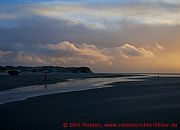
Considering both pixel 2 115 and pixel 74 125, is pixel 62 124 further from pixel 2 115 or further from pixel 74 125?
pixel 2 115

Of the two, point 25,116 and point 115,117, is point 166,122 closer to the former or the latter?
point 115,117

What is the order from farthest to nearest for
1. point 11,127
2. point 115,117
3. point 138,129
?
point 115,117 → point 11,127 → point 138,129

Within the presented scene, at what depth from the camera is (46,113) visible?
1611cm

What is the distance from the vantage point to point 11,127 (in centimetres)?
1256

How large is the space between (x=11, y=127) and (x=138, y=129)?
16.0 ft

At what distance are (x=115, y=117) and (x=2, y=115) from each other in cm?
549

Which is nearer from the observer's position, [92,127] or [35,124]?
[92,127]

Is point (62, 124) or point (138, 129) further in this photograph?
point (62, 124)

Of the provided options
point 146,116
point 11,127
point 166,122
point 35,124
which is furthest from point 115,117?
point 11,127

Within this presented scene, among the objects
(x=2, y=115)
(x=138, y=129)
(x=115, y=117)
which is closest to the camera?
(x=138, y=129)

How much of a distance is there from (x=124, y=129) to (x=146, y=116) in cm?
306

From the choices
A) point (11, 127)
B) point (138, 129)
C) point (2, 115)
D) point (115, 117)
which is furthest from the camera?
point (2, 115)

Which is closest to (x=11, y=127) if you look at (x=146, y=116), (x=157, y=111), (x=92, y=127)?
(x=92, y=127)

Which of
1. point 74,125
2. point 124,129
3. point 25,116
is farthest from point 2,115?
point 124,129
